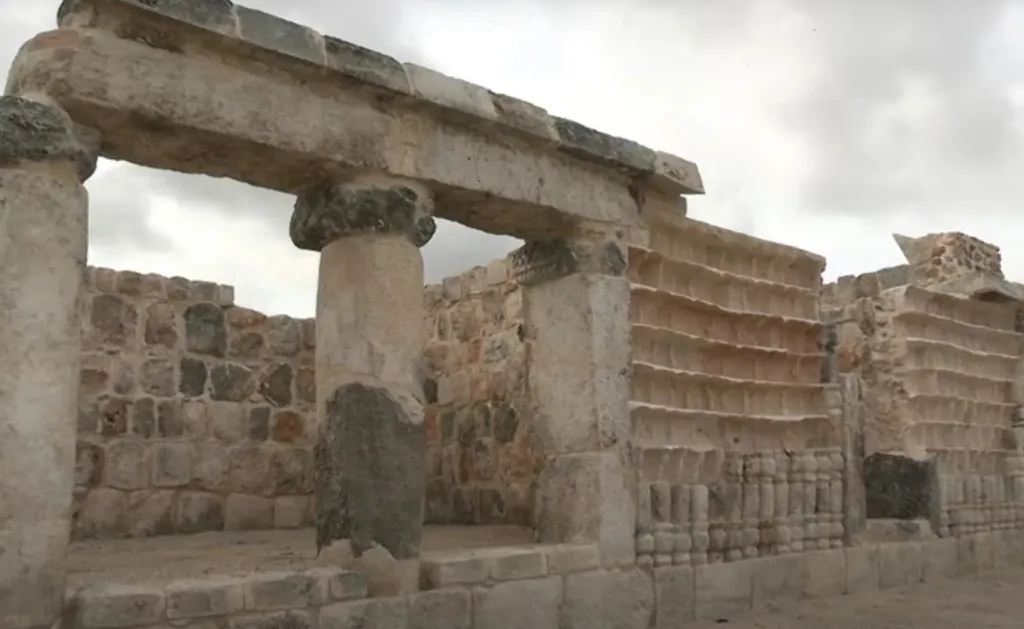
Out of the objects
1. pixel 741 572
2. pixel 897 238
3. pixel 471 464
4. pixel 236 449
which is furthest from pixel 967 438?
pixel 236 449

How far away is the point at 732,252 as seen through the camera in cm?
632

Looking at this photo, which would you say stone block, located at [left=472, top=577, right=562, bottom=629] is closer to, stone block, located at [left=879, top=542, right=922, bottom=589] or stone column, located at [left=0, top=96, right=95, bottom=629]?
stone column, located at [left=0, top=96, right=95, bottom=629]

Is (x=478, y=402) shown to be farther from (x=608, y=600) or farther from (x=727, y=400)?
(x=608, y=600)

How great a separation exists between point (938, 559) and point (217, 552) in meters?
5.15

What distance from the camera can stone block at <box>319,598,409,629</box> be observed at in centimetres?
395

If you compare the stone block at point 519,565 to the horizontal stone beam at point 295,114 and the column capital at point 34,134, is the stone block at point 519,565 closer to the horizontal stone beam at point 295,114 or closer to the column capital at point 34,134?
the horizontal stone beam at point 295,114

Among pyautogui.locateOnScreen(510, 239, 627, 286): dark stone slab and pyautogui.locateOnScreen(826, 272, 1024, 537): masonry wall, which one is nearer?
pyautogui.locateOnScreen(510, 239, 627, 286): dark stone slab

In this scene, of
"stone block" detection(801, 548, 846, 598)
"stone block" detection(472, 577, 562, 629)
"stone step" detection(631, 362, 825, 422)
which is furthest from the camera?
"stone block" detection(801, 548, 846, 598)

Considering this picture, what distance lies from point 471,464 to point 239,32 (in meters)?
3.97

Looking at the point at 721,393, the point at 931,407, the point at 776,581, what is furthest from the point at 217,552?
the point at 931,407

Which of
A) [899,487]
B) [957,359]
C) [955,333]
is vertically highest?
[955,333]

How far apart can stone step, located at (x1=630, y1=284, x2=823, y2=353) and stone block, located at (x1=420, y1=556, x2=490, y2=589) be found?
1782 millimetres

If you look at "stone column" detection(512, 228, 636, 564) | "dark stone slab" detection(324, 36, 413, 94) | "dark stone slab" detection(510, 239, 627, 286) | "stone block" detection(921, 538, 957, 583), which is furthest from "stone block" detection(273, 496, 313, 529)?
"stone block" detection(921, 538, 957, 583)

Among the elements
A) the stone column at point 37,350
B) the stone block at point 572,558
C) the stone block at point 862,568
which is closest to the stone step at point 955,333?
the stone block at point 862,568
